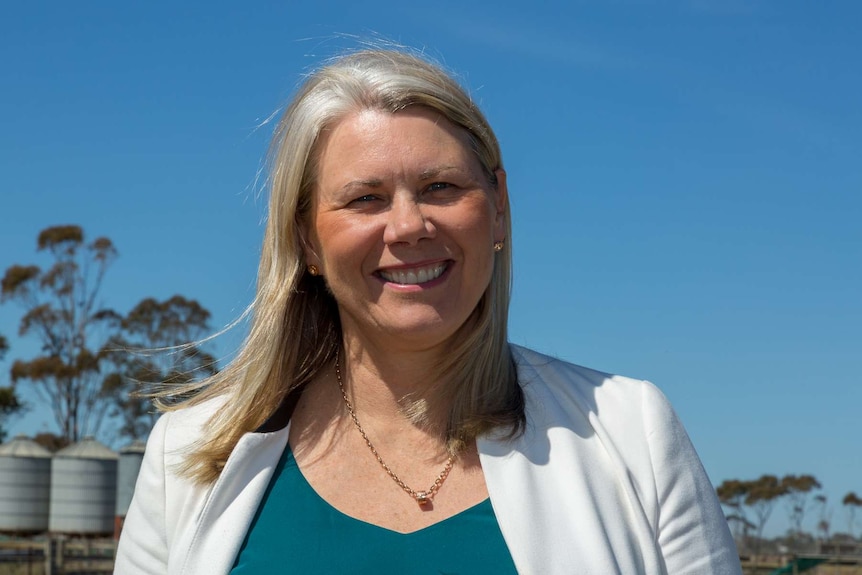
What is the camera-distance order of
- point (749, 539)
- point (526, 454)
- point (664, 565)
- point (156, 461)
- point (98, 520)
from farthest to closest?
1. point (98, 520)
2. point (749, 539)
3. point (156, 461)
4. point (526, 454)
5. point (664, 565)

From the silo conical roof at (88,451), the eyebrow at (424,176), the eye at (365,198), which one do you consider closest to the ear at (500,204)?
the eyebrow at (424,176)

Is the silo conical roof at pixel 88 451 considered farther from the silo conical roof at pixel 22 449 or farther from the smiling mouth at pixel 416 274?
the smiling mouth at pixel 416 274

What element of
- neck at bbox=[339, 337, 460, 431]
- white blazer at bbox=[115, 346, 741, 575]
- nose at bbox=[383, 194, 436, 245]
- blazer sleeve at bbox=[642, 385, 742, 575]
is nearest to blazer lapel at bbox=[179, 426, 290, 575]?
white blazer at bbox=[115, 346, 741, 575]

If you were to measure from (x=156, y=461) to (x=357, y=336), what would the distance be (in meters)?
0.61

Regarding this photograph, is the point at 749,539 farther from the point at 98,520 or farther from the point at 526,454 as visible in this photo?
the point at 526,454

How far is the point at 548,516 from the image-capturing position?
2643 mm

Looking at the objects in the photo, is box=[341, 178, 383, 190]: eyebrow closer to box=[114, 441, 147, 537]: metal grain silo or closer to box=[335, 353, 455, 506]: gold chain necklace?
box=[335, 353, 455, 506]: gold chain necklace

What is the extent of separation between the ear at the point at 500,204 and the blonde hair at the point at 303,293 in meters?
0.02

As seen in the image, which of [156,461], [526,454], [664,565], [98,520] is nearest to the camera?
[664,565]

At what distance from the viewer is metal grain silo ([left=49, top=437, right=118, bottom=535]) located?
2855 cm

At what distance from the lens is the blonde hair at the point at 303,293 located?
2.87 metres

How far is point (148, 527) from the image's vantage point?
2.95 metres

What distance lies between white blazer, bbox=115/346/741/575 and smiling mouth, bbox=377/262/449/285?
41 cm

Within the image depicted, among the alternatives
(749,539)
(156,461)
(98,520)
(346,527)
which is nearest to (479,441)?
(346,527)
